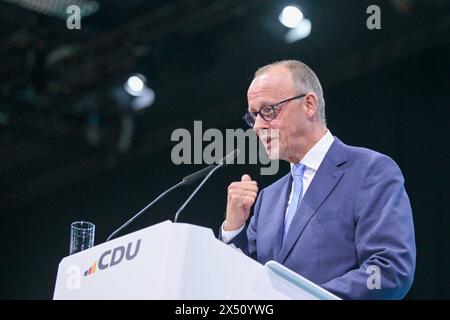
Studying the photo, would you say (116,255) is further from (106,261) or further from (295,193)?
(295,193)

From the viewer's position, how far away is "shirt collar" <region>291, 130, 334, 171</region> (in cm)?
256

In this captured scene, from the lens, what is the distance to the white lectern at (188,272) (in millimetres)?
1671

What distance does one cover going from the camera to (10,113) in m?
4.97

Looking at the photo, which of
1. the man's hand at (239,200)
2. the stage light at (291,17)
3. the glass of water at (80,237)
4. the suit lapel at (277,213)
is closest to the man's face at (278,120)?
the suit lapel at (277,213)

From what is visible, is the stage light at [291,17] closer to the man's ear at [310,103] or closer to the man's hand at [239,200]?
the man's ear at [310,103]

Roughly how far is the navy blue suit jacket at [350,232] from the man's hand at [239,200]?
63 millimetres

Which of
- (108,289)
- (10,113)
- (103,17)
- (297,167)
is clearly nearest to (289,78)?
(297,167)

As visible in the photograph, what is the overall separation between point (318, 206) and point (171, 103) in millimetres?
2864

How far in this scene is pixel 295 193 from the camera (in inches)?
101

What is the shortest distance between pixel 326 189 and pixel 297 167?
0.23m

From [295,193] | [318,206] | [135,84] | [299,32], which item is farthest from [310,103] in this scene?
[135,84]

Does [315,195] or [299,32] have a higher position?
[299,32]

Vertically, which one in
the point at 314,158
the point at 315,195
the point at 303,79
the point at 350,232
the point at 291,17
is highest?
the point at 291,17

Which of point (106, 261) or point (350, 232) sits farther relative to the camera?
point (350, 232)
